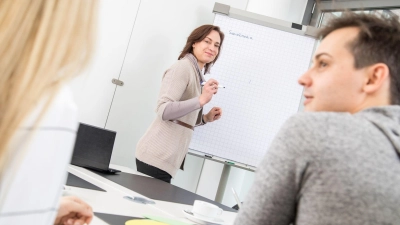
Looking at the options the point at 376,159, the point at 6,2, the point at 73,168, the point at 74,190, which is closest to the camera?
the point at 6,2

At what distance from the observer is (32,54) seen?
562 mm

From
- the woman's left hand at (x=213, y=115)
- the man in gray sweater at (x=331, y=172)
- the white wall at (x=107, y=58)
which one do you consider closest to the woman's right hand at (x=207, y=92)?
the woman's left hand at (x=213, y=115)

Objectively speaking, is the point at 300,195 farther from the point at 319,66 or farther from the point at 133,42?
the point at 133,42

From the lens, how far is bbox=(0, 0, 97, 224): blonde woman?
21.1 inches

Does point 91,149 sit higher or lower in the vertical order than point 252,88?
lower

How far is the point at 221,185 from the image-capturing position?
135 inches

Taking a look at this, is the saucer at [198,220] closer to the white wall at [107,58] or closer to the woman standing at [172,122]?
the woman standing at [172,122]

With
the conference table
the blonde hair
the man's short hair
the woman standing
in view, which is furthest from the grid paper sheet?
the blonde hair

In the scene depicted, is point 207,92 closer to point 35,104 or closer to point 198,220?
point 198,220

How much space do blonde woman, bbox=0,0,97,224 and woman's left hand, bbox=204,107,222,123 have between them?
244 centimetres

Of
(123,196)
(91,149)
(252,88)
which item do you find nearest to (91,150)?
(91,149)

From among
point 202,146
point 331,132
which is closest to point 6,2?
point 331,132

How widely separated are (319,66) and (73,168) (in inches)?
47.7

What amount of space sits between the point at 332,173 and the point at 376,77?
292 millimetres
